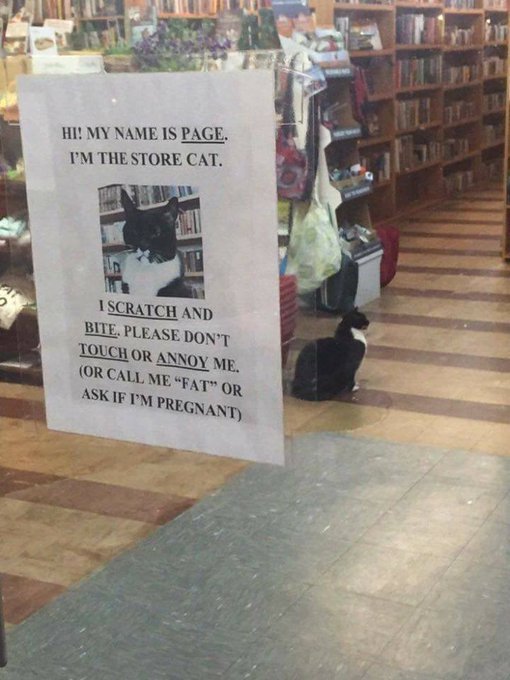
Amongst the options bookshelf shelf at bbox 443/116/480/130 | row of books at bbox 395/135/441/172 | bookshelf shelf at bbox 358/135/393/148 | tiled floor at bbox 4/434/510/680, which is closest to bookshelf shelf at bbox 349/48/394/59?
bookshelf shelf at bbox 358/135/393/148

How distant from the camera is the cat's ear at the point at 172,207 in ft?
4.68

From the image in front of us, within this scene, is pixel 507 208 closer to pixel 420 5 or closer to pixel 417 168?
pixel 417 168

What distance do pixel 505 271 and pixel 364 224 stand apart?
1110 mm

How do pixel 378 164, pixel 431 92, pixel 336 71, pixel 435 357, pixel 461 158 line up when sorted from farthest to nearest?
pixel 461 158 → pixel 431 92 → pixel 378 164 → pixel 336 71 → pixel 435 357

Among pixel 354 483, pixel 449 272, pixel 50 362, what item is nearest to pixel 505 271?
pixel 449 272

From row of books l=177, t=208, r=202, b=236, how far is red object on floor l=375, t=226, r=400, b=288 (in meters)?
4.86

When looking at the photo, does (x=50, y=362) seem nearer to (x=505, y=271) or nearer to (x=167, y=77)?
(x=167, y=77)

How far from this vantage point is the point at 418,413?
3.97 m

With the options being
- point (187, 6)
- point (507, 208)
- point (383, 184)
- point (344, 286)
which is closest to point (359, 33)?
point (383, 184)

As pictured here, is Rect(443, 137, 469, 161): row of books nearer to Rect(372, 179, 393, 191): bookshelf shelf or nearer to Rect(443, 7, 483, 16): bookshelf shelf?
Rect(443, 7, 483, 16): bookshelf shelf

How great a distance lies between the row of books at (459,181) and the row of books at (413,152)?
0.44 metres

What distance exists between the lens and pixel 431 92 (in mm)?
10000

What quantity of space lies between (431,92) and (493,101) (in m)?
1.97

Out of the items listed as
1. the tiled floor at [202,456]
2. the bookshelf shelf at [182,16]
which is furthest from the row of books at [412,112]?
the bookshelf shelf at [182,16]
